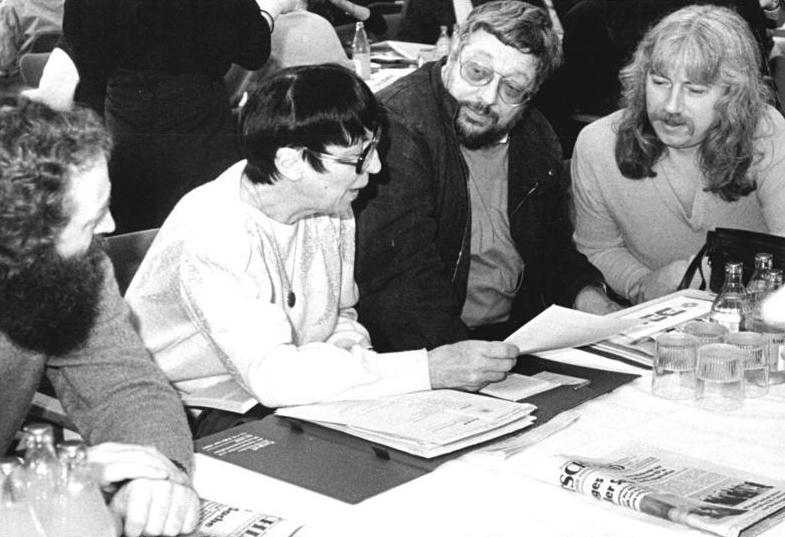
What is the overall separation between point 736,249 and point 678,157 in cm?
45

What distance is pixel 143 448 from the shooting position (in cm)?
160

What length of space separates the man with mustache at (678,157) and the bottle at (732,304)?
1.62ft

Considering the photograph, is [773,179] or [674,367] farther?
[773,179]

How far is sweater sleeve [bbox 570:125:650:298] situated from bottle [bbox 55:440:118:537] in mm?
1970

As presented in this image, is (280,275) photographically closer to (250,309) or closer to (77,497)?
(250,309)

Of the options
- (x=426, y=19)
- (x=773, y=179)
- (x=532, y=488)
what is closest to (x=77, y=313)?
(x=532, y=488)

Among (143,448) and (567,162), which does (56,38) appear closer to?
(567,162)

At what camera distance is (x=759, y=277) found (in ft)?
7.75

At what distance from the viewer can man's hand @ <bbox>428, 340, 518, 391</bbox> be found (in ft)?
6.61

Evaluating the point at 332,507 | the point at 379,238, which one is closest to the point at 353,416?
the point at 332,507

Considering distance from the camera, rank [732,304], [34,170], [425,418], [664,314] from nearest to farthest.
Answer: [34,170] < [425,418] < [732,304] < [664,314]

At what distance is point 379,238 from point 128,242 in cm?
59

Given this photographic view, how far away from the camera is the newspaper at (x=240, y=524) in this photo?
4.86 feet

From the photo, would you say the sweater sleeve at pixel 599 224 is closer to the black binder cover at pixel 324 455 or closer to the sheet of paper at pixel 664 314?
the sheet of paper at pixel 664 314
